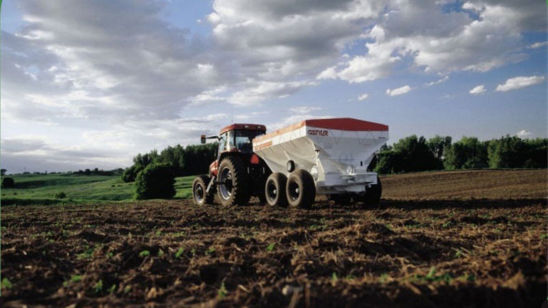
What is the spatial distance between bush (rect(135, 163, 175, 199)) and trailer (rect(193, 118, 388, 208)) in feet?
61.5

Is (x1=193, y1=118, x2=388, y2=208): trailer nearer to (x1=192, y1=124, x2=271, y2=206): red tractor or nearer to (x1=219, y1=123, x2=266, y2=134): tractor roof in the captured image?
(x1=192, y1=124, x2=271, y2=206): red tractor

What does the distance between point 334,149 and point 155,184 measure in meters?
22.3

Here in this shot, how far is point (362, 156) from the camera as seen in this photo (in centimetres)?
1115

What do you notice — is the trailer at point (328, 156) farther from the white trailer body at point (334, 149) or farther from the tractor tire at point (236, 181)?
the tractor tire at point (236, 181)

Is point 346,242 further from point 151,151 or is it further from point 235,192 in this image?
point 151,151

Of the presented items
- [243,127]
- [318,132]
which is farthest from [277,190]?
[243,127]

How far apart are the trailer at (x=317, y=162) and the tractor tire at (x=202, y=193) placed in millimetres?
2428

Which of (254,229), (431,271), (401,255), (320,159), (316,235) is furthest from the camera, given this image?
(320,159)

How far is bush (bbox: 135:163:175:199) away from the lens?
2973 centimetres

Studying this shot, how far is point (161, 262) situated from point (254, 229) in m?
3.11

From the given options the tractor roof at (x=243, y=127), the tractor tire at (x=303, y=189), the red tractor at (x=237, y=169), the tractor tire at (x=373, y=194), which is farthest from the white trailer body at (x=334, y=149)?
the tractor roof at (x=243, y=127)

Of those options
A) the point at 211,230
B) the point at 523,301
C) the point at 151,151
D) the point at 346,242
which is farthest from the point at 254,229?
the point at 151,151

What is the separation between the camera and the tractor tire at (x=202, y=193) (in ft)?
48.9

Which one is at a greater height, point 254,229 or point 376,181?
point 376,181
